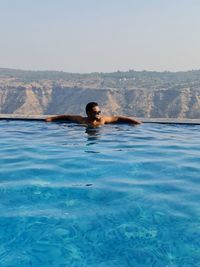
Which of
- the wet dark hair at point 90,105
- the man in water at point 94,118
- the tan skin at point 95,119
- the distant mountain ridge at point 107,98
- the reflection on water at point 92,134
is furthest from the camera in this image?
the distant mountain ridge at point 107,98

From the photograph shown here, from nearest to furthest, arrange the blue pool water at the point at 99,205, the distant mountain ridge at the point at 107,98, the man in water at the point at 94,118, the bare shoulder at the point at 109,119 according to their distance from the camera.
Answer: the blue pool water at the point at 99,205 → the man in water at the point at 94,118 → the bare shoulder at the point at 109,119 → the distant mountain ridge at the point at 107,98

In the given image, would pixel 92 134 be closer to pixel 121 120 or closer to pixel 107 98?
pixel 121 120

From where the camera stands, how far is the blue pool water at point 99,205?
250cm

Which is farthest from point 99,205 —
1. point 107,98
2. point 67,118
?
point 107,98

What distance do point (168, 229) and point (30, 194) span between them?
4.57 feet

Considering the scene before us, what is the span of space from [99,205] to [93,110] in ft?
14.6

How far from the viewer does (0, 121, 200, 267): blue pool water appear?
2.50 m

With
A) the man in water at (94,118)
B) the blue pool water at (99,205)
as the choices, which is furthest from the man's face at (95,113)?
the blue pool water at (99,205)

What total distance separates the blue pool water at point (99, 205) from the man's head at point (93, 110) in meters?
1.58

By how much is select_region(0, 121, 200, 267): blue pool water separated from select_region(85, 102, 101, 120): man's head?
5.19 ft

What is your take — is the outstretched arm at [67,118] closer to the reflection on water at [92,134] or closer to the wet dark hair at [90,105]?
the reflection on water at [92,134]

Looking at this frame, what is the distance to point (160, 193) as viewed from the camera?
3611 millimetres

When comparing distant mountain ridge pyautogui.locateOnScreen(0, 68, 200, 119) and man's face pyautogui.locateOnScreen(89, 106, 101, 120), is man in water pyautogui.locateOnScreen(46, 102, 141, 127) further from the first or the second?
distant mountain ridge pyautogui.locateOnScreen(0, 68, 200, 119)

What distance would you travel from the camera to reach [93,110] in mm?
7602
